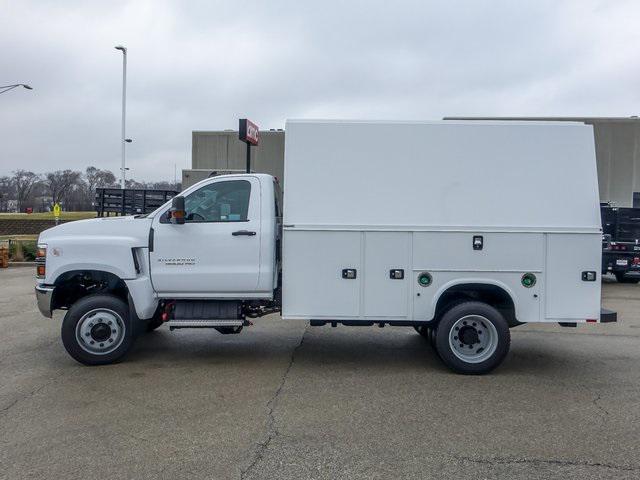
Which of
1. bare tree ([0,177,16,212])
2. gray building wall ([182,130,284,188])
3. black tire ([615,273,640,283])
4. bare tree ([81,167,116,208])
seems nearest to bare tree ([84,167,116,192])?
bare tree ([81,167,116,208])

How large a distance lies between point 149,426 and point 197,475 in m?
1.11

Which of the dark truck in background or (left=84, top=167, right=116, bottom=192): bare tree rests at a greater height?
(left=84, top=167, right=116, bottom=192): bare tree

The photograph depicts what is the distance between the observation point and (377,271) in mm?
6594

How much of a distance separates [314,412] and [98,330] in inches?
120

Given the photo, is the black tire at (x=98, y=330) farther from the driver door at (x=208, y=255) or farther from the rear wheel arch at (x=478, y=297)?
the rear wheel arch at (x=478, y=297)

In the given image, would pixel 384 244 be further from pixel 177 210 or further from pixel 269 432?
pixel 269 432

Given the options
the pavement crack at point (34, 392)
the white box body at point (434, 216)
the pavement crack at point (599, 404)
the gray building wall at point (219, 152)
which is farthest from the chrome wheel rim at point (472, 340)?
A: the gray building wall at point (219, 152)

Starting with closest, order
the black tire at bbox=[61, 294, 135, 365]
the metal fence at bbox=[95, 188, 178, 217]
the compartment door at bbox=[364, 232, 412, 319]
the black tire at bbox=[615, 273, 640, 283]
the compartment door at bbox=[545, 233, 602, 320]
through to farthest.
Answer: the compartment door at bbox=[545, 233, 602, 320] → the compartment door at bbox=[364, 232, 412, 319] → the black tire at bbox=[61, 294, 135, 365] → the black tire at bbox=[615, 273, 640, 283] → the metal fence at bbox=[95, 188, 178, 217]

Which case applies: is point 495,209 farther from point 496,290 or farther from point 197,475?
point 197,475

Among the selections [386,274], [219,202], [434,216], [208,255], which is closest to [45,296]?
[208,255]

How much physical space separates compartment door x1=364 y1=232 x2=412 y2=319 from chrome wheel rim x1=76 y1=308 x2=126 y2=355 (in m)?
2.97

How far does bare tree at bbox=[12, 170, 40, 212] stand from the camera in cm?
6869

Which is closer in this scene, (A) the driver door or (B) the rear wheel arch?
(B) the rear wheel arch

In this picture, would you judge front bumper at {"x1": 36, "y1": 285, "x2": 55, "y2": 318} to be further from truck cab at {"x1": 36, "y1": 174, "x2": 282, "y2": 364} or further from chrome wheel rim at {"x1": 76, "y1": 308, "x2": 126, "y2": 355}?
chrome wheel rim at {"x1": 76, "y1": 308, "x2": 126, "y2": 355}
